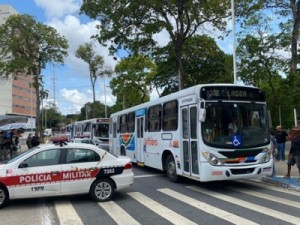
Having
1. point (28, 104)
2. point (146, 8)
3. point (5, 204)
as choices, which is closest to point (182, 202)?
point (5, 204)

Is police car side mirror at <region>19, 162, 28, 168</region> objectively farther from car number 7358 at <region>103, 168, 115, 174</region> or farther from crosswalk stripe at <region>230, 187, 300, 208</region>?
crosswalk stripe at <region>230, 187, 300, 208</region>

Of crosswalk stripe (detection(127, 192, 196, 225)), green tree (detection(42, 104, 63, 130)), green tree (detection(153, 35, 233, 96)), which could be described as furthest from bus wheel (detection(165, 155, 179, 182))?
green tree (detection(42, 104, 63, 130))

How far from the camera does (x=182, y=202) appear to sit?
10148 mm

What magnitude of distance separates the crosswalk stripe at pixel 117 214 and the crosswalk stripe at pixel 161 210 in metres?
0.69

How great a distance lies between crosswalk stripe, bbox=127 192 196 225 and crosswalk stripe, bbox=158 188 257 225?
740 millimetres

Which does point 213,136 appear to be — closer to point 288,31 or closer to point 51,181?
point 51,181

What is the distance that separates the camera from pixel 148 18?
23.0 metres

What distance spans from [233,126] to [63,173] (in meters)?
4.82

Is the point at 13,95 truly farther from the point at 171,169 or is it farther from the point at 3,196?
the point at 3,196

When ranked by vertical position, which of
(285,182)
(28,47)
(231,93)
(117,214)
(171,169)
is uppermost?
(28,47)

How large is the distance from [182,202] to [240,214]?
74.7 inches

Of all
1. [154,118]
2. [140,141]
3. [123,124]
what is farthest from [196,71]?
[154,118]

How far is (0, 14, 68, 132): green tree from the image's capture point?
127 ft

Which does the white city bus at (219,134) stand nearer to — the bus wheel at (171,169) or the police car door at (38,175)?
the bus wheel at (171,169)
